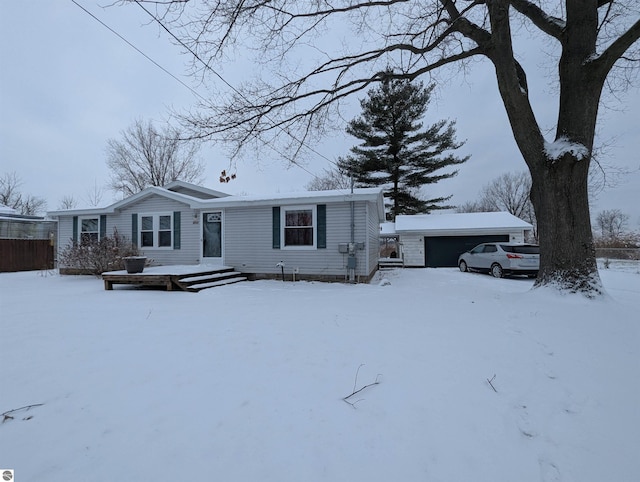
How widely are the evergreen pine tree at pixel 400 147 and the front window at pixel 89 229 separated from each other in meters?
15.0

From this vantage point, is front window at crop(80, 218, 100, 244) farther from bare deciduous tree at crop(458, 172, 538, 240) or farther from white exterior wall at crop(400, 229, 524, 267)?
bare deciduous tree at crop(458, 172, 538, 240)

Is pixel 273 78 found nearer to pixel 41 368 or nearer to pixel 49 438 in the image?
pixel 41 368

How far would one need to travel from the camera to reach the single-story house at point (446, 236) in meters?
16.9

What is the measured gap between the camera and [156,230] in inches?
472

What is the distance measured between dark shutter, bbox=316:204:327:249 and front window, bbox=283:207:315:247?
8.5 inches

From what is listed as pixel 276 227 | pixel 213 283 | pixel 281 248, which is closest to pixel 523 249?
pixel 281 248

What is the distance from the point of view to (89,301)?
6.65 m

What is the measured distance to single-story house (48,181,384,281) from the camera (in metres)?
9.76

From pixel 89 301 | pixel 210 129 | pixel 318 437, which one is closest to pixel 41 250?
pixel 89 301

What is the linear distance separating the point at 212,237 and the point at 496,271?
34.1ft

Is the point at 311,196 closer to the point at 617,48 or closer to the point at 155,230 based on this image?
the point at 155,230

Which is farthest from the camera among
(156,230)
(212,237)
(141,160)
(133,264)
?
(141,160)

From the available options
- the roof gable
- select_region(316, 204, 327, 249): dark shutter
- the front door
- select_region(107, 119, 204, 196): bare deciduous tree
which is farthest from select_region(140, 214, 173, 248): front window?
select_region(107, 119, 204, 196): bare deciduous tree

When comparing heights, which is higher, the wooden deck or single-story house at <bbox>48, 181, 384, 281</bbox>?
single-story house at <bbox>48, 181, 384, 281</bbox>
